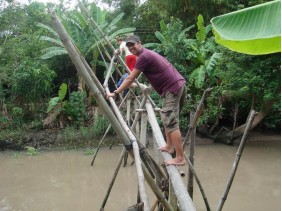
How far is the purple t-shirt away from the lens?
289 centimetres

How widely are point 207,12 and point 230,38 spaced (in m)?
8.68

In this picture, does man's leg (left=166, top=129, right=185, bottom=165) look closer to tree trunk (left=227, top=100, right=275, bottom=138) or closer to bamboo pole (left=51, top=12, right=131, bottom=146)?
bamboo pole (left=51, top=12, right=131, bottom=146)

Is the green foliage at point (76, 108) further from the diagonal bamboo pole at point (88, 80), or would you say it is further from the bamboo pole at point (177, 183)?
the diagonal bamboo pole at point (88, 80)

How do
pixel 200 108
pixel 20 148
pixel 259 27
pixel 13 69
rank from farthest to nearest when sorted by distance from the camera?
pixel 13 69, pixel 20 148, pixel 200 108, pixel 259 27

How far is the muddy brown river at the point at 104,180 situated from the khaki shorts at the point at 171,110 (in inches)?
91.3

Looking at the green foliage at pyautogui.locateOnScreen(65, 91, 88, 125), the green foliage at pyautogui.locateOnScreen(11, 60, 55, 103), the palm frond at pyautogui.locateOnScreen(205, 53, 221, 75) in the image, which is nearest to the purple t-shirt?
the palm frond at pyautogui.locateOnScreen(205, 53, 221, 75)

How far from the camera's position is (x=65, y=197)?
543 cm

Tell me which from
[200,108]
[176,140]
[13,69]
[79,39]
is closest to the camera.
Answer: [176,140]

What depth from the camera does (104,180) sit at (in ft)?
20.1

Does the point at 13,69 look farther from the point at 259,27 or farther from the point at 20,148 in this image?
the point at 259,27

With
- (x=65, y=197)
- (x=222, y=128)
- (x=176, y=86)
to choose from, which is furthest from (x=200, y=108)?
(x=222, y=128)

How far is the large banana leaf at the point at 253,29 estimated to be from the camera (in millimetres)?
1360

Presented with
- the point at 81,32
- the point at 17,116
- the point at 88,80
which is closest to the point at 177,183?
the point at 88,80

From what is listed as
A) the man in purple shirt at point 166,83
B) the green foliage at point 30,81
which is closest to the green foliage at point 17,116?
the green foliage at point 30,81
